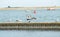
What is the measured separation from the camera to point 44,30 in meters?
9.66

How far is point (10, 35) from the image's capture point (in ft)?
29.5

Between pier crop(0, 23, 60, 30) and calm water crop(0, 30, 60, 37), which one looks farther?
pier crop(0, 23, 60, 30)

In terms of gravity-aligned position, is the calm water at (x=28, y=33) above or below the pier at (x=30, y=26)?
below

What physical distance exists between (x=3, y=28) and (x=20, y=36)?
4.88 feet

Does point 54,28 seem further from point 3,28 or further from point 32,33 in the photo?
point 3,28

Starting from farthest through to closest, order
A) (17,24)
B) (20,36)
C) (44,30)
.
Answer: (17,24), (44,30), (20,36)

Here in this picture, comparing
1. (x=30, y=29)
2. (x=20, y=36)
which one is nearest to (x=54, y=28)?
(x=30, y=29)

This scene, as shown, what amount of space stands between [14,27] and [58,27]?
1.94m

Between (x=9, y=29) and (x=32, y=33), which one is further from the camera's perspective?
(x=9, y=29)

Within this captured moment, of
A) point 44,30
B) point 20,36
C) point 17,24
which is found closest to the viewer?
point 20,36

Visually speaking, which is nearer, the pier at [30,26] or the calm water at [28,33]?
the calm water at [28,33]

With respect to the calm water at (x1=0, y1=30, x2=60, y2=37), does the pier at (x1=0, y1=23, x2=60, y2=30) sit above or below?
above

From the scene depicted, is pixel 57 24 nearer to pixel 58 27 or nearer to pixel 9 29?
pixel 58 27

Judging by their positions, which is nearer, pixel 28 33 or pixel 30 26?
pixel 28 33
